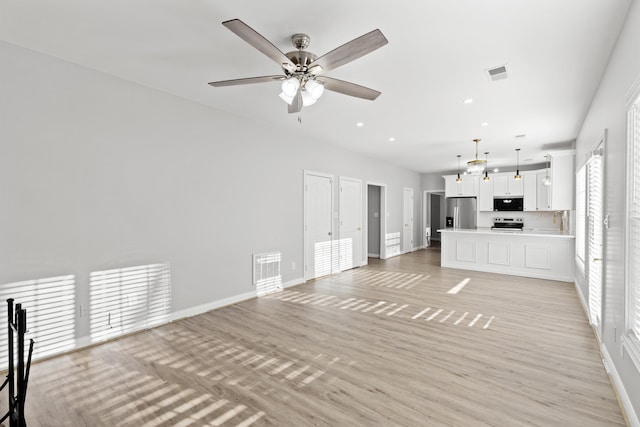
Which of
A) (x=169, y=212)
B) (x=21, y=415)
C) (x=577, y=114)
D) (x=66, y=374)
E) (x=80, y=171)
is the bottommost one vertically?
(x=66, y=374)

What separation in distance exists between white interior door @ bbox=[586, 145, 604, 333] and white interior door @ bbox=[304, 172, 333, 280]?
13.4 ft

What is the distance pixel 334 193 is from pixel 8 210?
4.96 metres

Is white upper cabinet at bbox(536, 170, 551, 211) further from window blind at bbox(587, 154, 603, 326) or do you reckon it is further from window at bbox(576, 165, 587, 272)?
window blind at bbox(587, 154, 603, 326)

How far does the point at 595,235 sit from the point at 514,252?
332 centimetres

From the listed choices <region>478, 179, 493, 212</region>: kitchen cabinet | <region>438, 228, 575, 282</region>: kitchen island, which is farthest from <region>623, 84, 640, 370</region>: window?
<region>478, 179, 493, 212</region>: kitchen cabinet

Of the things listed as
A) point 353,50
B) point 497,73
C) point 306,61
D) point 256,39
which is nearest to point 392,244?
point 497,73

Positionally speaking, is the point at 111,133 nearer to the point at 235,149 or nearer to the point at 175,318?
the point at 235,149

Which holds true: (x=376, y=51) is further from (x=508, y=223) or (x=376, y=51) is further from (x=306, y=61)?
(x=508, y=223)

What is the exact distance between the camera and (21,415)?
1.49 m

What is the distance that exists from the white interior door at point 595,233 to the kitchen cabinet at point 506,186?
4941 millimetres

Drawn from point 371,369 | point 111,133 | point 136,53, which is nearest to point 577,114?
point 371,369

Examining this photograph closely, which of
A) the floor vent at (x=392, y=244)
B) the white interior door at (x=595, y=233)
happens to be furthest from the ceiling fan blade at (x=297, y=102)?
the floor vent at (x=392, y=244)

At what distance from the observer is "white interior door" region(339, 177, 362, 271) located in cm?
691

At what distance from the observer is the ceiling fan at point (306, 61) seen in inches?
76.9
